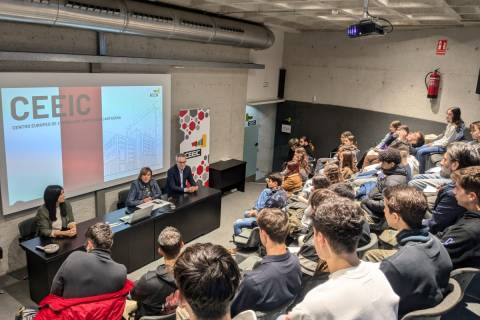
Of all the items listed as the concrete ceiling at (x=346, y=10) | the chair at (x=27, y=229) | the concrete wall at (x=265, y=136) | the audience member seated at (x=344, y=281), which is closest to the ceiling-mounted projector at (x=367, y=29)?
the concrete ceiling at (x=346, y=10)

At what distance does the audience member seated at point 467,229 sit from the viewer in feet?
7.78

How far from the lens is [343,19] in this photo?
677 cm

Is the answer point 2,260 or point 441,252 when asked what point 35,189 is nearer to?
point 2,260

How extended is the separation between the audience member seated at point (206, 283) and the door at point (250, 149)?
7.70m

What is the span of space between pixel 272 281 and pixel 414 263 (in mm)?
778

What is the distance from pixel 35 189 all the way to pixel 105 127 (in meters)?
1.25

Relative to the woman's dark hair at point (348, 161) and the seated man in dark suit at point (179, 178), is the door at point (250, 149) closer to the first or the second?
the seated man in dark suit at point (179, 178)

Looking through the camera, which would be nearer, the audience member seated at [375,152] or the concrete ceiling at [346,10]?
the concrete ceiling at [346,10]

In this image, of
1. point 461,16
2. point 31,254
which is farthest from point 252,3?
point 31,254

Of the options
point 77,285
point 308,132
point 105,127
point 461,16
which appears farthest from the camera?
point 308,132

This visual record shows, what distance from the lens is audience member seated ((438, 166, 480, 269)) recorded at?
7.78ft

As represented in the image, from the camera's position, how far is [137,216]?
4547mm

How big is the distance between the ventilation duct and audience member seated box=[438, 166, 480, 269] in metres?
4.10

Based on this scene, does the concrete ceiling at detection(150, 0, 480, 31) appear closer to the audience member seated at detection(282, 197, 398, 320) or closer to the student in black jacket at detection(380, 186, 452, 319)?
the student in black jacket at detection(380, 186, 452, 319)
